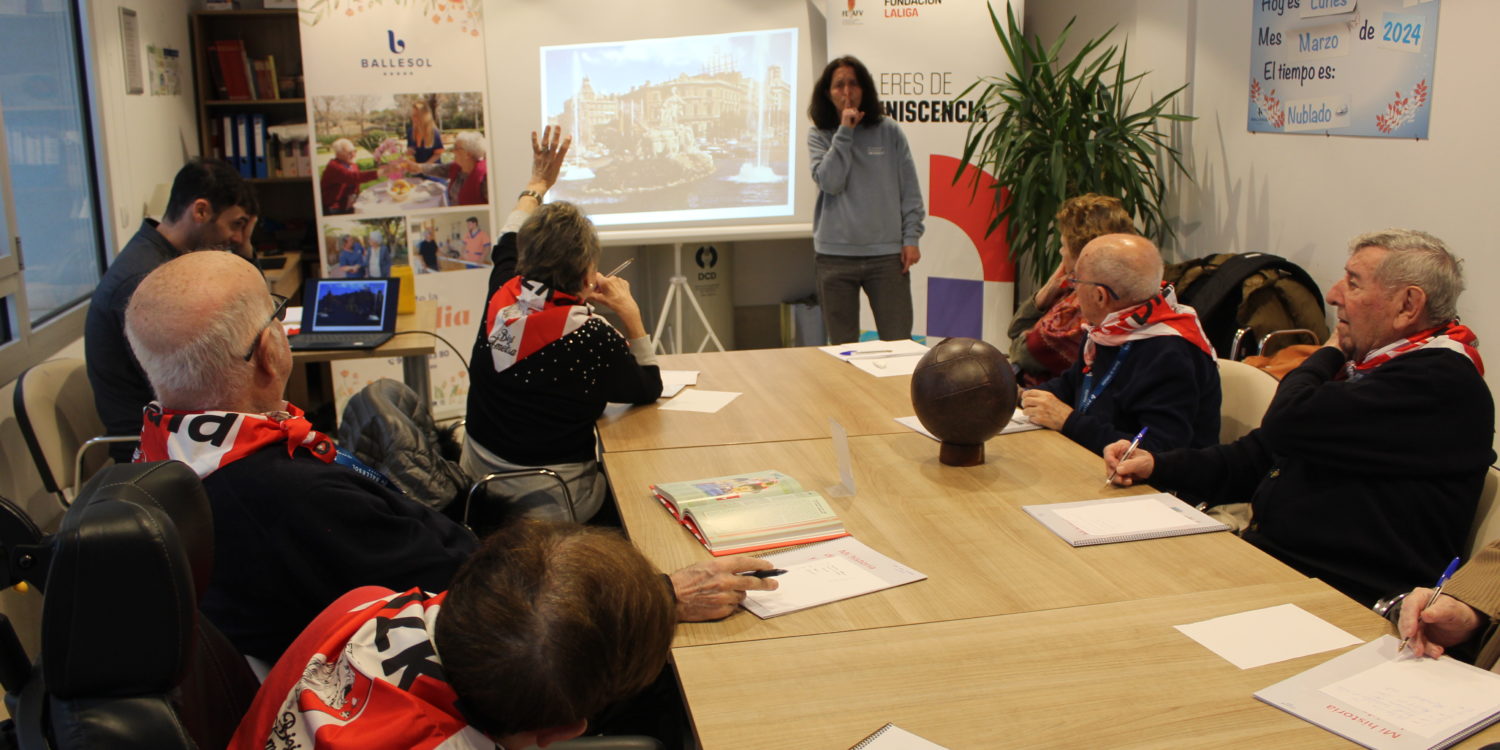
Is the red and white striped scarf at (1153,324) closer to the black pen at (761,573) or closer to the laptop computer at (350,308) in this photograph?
the black pen at (761,573)

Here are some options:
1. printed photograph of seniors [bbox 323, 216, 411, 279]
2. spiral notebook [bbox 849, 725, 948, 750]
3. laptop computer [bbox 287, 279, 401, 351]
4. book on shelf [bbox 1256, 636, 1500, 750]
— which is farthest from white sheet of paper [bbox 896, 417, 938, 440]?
printed photograph of seniors [bbox 323, 216, 411, 279]

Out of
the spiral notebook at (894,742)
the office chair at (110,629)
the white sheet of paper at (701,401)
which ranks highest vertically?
the office chair at (110,629)

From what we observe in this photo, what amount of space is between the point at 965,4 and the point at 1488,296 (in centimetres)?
286

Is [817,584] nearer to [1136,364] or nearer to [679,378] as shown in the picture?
[1136,364]

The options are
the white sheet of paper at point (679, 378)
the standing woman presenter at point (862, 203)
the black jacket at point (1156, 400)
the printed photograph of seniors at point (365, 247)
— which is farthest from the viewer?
the printed photograph of seniors at point (365, 247)

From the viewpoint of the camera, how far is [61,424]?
117 inches

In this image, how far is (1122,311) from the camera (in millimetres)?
2674

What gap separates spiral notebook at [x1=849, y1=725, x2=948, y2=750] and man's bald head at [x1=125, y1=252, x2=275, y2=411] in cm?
110

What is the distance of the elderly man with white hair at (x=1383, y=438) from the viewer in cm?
209

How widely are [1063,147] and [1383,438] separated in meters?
3.06

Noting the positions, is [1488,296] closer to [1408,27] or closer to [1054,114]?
[1408,27]

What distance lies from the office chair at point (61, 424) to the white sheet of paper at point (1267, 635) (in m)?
2.56

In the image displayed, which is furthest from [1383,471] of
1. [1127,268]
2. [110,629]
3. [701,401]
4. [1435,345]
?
[110,629]

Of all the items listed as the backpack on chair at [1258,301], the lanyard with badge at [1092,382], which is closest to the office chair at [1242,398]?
the lanyard with badge at [1092,382]
